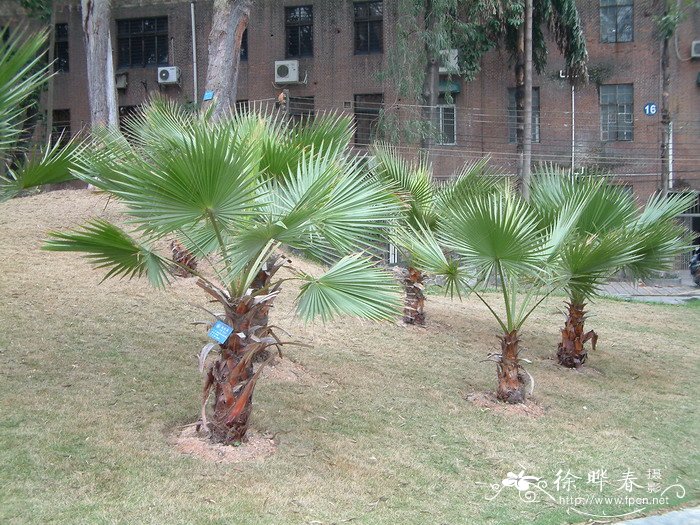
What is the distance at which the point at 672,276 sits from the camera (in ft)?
73.0

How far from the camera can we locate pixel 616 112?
1032 inches

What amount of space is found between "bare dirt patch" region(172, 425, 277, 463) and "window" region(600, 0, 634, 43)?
24.0 m

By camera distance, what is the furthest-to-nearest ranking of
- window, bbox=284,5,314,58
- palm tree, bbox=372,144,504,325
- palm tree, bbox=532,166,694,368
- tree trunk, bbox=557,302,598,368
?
window, bbox=284,5,314,58
tree trunk, bbox=557,302,598,368
palm tree, bbox=372,144,504,325
palm tree, bbox=532,166,694,368

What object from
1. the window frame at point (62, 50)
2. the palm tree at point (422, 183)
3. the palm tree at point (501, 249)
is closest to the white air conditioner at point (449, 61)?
the palm tree at point (422, 183)

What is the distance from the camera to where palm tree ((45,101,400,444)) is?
17.1 ft

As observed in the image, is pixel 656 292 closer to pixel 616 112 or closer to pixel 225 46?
pixel 616 112

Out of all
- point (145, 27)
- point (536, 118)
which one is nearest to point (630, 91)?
point (536, 118)

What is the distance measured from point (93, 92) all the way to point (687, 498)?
13.7 m

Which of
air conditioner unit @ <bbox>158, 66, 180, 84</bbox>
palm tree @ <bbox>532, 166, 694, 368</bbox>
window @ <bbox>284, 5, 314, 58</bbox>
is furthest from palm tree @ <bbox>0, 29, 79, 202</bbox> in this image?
window @ <bbox>284, 5, 314, 58</bbox>

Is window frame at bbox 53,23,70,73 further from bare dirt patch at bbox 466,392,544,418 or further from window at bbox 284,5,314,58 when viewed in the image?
bare dirt patch at bbox 466,392,544,418

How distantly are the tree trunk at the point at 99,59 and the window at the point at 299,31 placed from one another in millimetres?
12067

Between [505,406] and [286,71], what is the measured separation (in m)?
20.3

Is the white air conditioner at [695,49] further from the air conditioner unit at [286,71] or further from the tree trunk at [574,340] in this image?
the tree trunk at [574,340]

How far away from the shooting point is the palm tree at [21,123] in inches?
192
